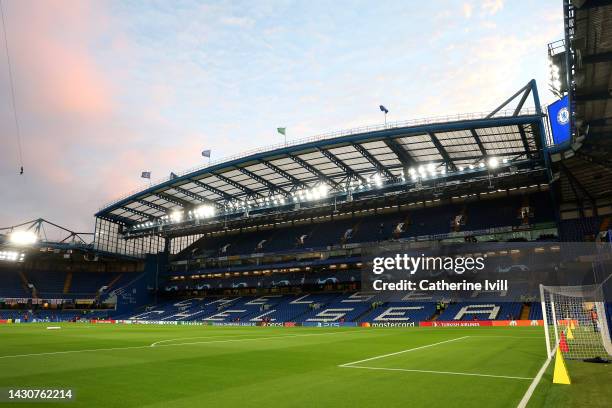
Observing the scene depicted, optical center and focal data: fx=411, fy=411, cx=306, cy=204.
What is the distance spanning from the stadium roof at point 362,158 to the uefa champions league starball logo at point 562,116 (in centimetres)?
1035

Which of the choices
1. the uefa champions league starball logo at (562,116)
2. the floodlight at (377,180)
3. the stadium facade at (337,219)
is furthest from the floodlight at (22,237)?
the uefa champions league starball logo at (562,116)

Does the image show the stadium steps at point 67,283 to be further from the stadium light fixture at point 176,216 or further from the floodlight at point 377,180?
the floodlight at point 377,180

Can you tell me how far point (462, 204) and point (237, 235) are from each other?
145ft

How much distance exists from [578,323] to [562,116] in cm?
1403

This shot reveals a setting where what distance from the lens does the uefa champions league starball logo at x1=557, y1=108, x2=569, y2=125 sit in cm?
2773

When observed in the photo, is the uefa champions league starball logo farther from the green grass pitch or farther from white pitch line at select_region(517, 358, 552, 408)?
white pitch line at select_region(517, 358, 552, 408)

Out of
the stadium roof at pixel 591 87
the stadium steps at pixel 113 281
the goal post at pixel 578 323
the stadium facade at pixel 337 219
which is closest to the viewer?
the goal post at pixel 578 323

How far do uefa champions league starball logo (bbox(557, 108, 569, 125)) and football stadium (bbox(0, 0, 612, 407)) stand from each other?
0.23m

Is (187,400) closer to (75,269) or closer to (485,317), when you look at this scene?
(485,317)

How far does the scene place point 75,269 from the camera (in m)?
83.1

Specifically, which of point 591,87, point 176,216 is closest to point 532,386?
point 591,87

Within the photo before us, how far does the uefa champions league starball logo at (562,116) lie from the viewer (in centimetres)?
2773

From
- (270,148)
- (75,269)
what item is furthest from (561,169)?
(75,269)

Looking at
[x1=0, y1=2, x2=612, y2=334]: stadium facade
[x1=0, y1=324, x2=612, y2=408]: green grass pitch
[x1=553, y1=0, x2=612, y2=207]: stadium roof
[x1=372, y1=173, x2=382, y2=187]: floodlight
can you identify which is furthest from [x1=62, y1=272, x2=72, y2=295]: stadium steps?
[x1=553, y1=0, x2=612, y2=207]: stadium roof
